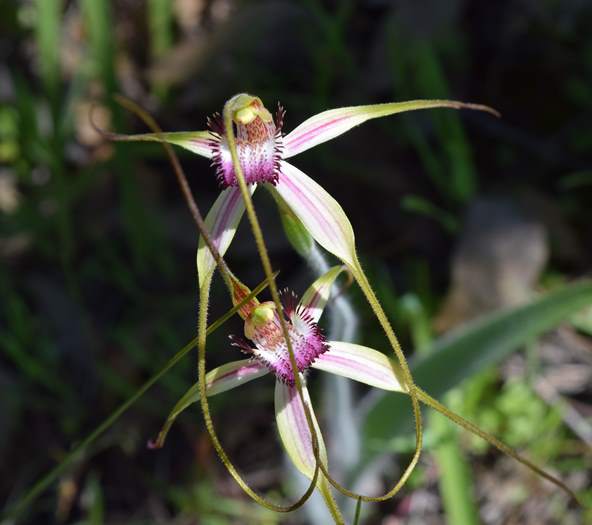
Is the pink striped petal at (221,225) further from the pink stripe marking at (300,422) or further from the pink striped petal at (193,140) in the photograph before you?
the pink stripe marking at (300,422)

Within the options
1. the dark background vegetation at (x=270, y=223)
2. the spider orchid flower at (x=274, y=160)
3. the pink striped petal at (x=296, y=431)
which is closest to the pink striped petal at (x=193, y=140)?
the spider orchid flower at (x=274, y=160)

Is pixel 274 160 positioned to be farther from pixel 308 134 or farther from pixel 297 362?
pixel 297 362

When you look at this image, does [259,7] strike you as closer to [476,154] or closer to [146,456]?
[476,154]

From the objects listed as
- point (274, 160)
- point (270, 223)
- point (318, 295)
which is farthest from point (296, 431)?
point (270, 223)

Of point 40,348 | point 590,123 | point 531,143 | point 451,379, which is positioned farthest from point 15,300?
point 590,123

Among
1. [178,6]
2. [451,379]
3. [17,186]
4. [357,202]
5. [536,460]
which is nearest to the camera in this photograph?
[451,379]

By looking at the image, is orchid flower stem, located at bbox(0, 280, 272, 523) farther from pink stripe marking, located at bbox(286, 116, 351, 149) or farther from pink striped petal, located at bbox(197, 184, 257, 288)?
pink stripe marking, located at bbox(286, 116, 351, 149)
